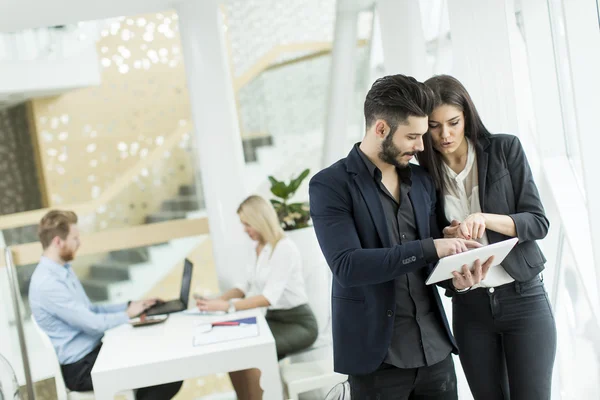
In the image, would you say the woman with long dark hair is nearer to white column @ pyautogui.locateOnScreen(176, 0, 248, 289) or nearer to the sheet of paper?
the sheet of paper

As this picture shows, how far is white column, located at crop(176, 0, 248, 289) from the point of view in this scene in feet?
17.2

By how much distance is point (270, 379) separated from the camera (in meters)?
3.29

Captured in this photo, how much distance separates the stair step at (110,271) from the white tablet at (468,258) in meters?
4.03

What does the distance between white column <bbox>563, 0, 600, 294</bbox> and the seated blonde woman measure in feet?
6.48

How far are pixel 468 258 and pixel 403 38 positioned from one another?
8.91 feet

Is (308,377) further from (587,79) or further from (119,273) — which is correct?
(119,273)

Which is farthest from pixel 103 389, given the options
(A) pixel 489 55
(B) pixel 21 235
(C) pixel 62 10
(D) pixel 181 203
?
(D) pixel 181 203

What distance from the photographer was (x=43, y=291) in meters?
3.99

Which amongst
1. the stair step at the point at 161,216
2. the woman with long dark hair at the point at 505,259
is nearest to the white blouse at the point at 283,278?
the woman with long dark hair at the point at 505,259

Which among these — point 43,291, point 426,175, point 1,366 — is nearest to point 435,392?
point 426,175

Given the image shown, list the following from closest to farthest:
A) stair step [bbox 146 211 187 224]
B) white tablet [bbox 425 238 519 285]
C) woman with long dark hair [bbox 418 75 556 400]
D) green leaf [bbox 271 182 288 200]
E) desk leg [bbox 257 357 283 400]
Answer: white tablet [bbox 425 238 519 285] < woman with long dark hair [bbox 418 75 556 400] < desk leg [bbox 257 357 283 400] < green leaf [bbox 271 182 288 200] < stair step [bbox 146 211 187 224]

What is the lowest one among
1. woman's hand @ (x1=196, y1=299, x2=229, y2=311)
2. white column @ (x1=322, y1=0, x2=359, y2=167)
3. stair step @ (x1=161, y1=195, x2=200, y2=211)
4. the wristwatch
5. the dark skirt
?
the dark skirt

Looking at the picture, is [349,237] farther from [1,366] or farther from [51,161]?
[51,161]

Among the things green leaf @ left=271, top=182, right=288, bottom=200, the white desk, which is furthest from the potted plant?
the white desk
